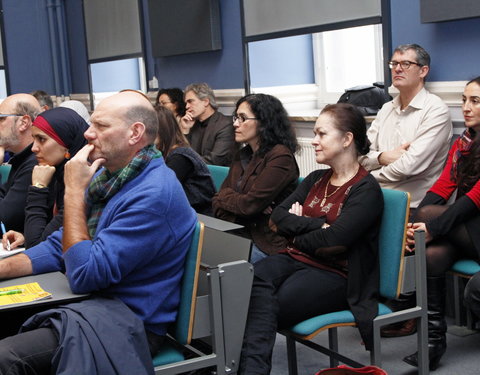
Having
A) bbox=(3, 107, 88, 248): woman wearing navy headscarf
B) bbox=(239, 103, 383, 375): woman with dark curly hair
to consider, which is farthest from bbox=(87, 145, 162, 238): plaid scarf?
bbox=(3, 107, 88, 248): woman wearing navy headscarf

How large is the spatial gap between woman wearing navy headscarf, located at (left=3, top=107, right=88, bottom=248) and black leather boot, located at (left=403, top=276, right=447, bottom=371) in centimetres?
171

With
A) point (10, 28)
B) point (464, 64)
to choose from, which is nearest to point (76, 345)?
point (464, 64)

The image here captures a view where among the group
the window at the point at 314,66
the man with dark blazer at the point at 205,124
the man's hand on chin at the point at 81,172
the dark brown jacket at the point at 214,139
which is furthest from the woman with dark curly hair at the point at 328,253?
the window at the point at 314,66

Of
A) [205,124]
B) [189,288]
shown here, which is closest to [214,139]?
[205,124]

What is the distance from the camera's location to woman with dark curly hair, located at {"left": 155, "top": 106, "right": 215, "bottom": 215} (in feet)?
12.1

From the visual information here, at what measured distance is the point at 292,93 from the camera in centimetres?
612

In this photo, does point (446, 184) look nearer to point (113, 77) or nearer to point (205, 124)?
point (205, 124)

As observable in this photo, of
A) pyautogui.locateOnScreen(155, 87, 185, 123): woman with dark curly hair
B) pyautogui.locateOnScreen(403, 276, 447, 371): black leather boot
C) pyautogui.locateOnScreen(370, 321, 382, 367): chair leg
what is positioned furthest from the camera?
pyautogui.locateOnScreen(155, 87, 185, 123): woman with dark curly hair

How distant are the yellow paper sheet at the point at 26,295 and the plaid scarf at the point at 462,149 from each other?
6.92ft

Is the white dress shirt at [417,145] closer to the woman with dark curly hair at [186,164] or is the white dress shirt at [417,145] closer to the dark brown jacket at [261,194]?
the dark brown jacket at [261,194]

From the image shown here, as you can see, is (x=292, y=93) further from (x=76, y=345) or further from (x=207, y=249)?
(x=76, y=345)

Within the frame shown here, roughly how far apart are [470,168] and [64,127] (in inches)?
74.3

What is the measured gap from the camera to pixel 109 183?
2322mm

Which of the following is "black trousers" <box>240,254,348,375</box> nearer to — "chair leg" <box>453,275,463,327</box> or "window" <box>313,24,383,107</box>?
"chair leg" <box>453,275,463,327</box>
